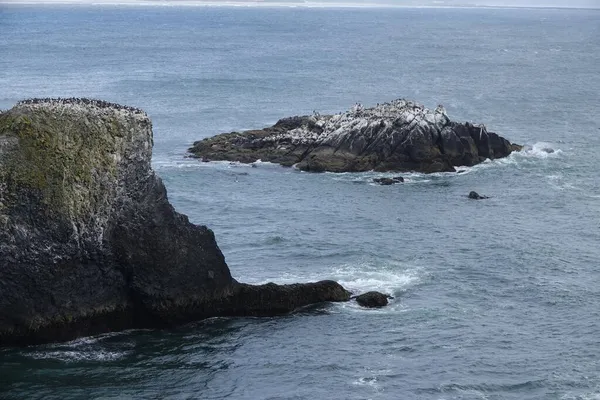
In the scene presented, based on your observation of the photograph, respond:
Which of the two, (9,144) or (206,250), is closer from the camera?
(9,144)

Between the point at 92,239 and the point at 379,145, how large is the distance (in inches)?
1924

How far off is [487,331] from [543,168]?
154 feet

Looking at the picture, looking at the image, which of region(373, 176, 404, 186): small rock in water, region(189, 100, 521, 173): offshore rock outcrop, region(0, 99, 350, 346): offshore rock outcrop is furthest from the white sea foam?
region(189, 100, 521, 173): offshore rock outcrop

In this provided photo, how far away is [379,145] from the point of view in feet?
328

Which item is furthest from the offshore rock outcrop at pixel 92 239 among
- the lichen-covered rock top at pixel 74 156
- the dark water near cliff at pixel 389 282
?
the dark water near cliff at pixel 389 282

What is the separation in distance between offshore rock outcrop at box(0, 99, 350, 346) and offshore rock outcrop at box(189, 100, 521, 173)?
41726 mm

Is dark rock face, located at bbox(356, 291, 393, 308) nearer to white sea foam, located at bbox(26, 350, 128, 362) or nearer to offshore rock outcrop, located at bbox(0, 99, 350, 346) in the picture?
offshore rock outcrop, located at bbox(0, 99, 350, 346)

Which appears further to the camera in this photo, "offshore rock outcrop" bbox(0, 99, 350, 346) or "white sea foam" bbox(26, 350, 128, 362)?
"offshore rock outcrop" bbox(0, 99, 350, 346)

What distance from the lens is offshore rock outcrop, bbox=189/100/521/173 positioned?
99250mm

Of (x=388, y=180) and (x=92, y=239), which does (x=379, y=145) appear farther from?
(x=92, y=239)

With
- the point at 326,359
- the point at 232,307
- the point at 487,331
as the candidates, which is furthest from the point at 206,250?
the point at 487,331

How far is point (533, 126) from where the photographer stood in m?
126

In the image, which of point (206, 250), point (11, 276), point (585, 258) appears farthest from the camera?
point (585, 258)

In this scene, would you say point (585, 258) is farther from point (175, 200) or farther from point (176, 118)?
point (176, 118)
